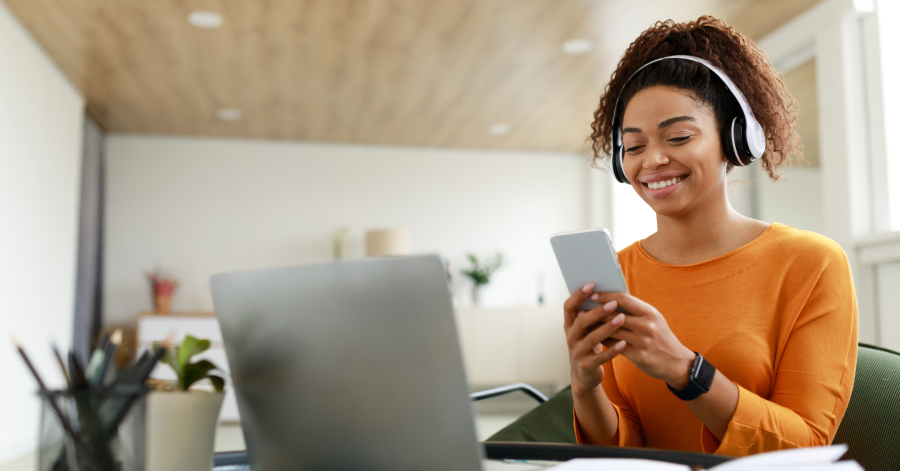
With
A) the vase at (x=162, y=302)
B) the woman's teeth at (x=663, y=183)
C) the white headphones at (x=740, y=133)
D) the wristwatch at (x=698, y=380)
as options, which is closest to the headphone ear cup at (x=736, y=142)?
the white headphones at (x=740, y=133)

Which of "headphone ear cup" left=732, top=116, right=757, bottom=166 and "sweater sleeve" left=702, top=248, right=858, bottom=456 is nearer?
"sweater sleeve" left=702, top=248, right=858, bottom=456

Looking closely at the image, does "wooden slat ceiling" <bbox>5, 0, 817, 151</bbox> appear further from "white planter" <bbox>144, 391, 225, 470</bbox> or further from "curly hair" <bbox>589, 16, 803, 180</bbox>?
"white planter" <bbox>144, 391, 225, 470</bbox>

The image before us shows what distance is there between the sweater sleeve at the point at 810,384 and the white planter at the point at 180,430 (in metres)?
0.64

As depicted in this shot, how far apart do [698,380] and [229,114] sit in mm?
5049

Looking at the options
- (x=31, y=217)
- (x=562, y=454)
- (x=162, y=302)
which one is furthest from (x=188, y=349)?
(x=162, y=302)

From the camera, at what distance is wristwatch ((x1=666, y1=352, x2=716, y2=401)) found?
81 centimetres

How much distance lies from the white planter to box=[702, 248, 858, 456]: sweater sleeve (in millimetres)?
638

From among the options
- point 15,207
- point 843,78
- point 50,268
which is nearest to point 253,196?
point 50,268

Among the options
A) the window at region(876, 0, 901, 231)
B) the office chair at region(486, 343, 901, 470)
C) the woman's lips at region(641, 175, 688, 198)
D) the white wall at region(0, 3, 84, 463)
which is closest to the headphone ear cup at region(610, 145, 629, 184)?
the woman's lips at region(641, 175, 688, 198)

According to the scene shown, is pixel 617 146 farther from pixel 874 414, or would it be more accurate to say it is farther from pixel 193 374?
pixel 193 374

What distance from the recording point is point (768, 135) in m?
1.15

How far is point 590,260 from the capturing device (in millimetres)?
766

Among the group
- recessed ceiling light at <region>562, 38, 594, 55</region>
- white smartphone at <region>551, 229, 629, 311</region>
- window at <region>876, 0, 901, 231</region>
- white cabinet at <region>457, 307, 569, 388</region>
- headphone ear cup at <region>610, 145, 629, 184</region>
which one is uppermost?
recessed ceiling light at <region>562, 38, 594, 55</region>

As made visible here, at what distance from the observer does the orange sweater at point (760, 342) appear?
2.87ft
